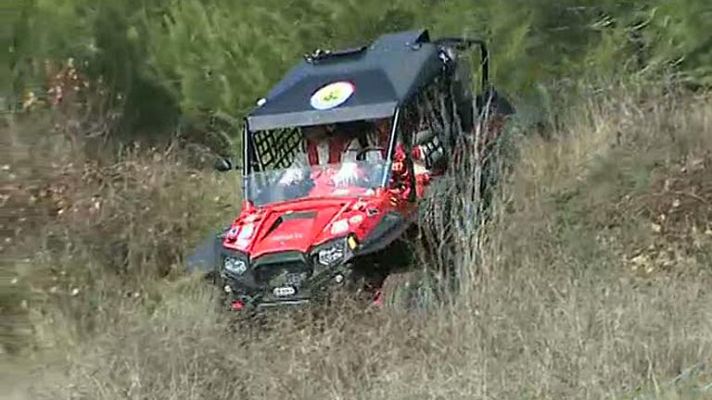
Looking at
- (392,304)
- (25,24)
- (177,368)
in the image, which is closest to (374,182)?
(392,304)

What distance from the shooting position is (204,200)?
47.1 ft

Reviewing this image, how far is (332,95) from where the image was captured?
11375 millimetres

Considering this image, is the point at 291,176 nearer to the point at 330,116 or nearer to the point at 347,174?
the point at 347,174

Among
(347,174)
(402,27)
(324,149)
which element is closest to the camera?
(347,174)

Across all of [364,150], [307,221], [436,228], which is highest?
[364,150]

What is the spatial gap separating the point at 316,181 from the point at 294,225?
79cm

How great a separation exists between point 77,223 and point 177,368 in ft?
15.1

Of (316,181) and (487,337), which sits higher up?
(316,181)

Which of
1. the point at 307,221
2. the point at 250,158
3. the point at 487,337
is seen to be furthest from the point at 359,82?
the point at 487,337

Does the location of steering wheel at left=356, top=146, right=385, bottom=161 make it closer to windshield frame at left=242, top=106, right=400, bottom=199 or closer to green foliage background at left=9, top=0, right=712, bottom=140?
windshield frame at left=242, top=106, right=400, bottom=199

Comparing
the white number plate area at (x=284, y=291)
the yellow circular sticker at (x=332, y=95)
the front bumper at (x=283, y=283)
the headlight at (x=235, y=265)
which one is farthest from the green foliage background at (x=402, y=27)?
the white number plate area at (x=284, y=291)

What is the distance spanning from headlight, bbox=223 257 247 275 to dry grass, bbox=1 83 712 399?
281 millimetres

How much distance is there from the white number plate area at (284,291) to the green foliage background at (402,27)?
4.90 metres

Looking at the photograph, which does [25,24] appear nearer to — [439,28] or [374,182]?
[439,28]
